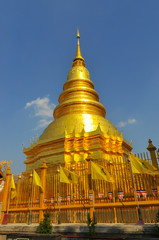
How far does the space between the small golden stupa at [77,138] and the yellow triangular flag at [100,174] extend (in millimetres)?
7533

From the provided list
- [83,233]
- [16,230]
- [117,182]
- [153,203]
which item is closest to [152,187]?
[153,203]

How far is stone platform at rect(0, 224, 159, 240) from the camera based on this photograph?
6.40 m

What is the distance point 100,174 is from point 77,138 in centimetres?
987

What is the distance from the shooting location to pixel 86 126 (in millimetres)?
20781

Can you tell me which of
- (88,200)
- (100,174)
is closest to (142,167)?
(100,174)

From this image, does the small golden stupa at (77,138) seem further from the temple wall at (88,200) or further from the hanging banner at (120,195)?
the hanging banner at (120,195)

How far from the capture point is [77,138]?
19.5 meters

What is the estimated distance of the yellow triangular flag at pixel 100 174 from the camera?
9669 mm

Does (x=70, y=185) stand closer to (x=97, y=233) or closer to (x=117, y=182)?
(x=117, y=182)

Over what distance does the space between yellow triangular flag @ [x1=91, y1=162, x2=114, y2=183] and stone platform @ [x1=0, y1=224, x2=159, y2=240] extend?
2484 millimetres

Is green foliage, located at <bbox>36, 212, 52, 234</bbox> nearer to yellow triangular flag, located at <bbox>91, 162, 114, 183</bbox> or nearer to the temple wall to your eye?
the temple wall

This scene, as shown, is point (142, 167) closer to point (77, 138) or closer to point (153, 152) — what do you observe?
point (153, 152)

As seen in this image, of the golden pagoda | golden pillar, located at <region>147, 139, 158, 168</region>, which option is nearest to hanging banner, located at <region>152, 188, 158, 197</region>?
the golden pagoda

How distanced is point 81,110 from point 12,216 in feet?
47.8
